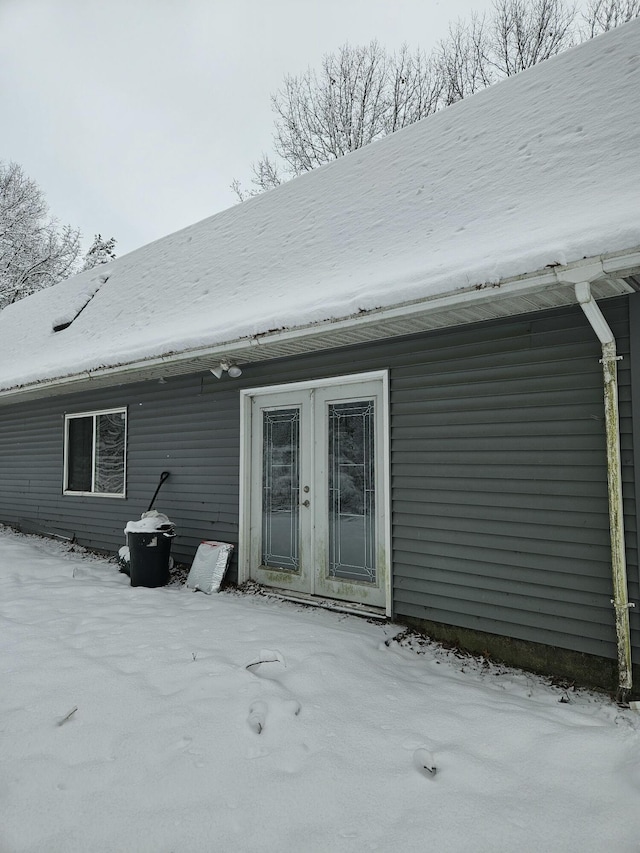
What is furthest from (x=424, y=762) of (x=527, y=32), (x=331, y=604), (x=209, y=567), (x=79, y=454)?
(x=527, y=32)

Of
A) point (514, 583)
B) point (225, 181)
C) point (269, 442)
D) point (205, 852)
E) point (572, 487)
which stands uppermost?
point (225, 181)

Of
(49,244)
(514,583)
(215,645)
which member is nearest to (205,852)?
(215,645)

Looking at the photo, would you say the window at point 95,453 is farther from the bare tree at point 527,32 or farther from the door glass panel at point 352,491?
the bare tree at point 527,32

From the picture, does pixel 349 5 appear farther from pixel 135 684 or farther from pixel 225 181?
pixel 135 684

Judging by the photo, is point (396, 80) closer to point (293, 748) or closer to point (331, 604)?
point (331, 604)

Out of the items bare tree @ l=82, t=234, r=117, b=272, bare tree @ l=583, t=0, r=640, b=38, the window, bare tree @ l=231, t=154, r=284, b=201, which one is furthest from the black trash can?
bare tree @ l=82, t=234, r=117, b=272

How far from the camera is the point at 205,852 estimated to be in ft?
5.98

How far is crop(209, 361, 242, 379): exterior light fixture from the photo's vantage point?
16.8ft

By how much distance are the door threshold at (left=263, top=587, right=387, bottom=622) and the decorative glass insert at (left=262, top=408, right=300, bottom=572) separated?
0.78 feet

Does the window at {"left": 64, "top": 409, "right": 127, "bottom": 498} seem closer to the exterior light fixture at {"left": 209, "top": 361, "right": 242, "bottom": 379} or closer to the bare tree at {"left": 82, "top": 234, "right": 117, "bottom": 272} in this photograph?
the exterior light fixture at {"left": 209, "top": 361, "right": 242, "bottom": 379}

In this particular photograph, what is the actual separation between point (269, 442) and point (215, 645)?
2170 millimetres

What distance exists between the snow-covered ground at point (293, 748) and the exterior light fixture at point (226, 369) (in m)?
2.44

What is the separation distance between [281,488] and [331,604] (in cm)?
122

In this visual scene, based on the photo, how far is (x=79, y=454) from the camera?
7.67m
